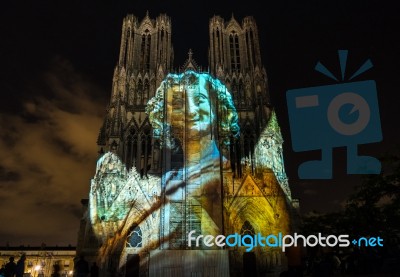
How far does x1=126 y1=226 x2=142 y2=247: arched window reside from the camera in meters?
24.9

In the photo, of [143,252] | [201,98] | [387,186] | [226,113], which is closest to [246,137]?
[226,113]

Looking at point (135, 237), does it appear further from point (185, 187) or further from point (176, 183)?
point (185, 187)

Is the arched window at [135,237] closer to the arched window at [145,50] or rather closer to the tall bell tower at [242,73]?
the tall bell tower at [242,73]

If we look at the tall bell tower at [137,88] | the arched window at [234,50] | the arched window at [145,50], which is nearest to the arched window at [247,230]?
the tall bell tower at [137,88]

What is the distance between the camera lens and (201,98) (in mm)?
26141

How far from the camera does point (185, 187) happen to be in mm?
23422

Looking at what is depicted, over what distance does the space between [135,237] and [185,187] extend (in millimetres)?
5158

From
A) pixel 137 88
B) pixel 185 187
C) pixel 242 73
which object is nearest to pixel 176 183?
pixel 185 187

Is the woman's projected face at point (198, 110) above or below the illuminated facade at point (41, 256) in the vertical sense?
above

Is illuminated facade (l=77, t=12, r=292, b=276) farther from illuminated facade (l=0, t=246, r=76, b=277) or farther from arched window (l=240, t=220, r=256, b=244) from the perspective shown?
illuminated facade (l=0, t=246, r=76, b=277)

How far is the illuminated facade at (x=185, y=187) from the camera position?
73.6ft

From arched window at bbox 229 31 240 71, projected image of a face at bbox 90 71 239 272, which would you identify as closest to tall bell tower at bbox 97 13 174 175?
projected image of a face at bbox 90 71 239 272

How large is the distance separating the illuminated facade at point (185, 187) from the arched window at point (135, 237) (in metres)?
0.07

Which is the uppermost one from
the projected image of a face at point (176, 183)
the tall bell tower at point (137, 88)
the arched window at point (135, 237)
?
the tall bell tower at point (137, 88)
